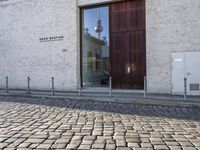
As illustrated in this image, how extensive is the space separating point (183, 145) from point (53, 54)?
605 inches

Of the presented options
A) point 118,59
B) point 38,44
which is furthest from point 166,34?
point 38,44

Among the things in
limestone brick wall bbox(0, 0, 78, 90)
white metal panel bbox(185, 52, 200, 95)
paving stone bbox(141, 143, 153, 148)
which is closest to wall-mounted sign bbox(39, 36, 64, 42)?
limestone brick wall bbox(0, 0, 78, 90)

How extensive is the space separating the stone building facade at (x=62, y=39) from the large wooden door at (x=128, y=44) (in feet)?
1.50

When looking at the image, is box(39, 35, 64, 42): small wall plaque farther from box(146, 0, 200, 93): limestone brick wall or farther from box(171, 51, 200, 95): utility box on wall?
box(171, 51, 200, 95): utility box on wall

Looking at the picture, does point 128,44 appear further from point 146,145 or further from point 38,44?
point 146,145

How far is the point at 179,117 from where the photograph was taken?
390 inches

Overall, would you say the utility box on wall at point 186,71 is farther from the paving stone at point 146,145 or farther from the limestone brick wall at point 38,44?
the paving stone at point 146,145

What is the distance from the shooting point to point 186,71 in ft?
54.5

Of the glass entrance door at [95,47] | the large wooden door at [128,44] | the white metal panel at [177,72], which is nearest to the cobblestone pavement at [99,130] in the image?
the white metal panel at [177,72]

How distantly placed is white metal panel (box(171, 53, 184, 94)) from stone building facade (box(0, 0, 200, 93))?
28 centimetres

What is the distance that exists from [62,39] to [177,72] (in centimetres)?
789

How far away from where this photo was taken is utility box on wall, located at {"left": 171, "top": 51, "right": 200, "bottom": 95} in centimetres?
1638

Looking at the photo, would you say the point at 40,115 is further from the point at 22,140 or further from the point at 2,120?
the point at 22,140

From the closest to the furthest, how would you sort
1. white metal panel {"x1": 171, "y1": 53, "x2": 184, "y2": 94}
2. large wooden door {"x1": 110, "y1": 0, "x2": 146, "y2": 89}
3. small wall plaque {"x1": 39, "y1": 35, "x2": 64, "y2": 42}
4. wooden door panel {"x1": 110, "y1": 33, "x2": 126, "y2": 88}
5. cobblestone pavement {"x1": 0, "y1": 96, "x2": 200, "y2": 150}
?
cobblestone pavement {"x1": 0, "y1": 96, "x2": 200, "y2": 150}
white metal panel {"x1": 171, "y1": 53, "x2": 184, "y2": 94}
large wooden door {"x1": 110, "y1": 0, "x2": 146, "y2": 89}
wooden door panel {"x1": 110, "y1": 33, "x2": 126, "y2": 88}
small wall plaque {"x1": 39, "y1": 35, "x2": 64, "y2": 42}
